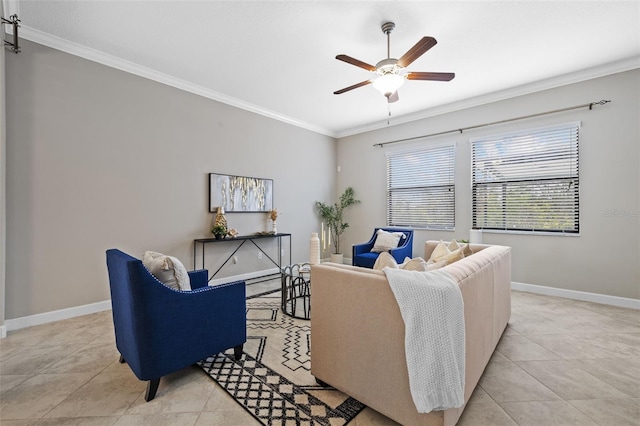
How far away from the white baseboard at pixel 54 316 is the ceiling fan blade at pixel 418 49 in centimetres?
407

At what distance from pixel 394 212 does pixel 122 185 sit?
440 cm

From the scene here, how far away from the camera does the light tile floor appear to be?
160 cm

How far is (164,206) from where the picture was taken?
382cm

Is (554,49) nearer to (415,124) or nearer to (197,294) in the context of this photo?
(415,124)

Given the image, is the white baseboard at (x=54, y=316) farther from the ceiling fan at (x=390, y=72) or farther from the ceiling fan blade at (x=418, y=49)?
the ceiling fan blade at (x=418, y=49)

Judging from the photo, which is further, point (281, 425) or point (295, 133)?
point (295, 133)

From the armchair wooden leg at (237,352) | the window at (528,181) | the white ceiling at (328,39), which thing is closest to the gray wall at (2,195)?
the white ceiling at (328,39)

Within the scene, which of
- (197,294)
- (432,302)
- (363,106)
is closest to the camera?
(432,302)

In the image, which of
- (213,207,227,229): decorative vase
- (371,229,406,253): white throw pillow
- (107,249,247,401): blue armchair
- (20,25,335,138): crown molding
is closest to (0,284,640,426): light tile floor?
(107,249,247,401): blue armchair

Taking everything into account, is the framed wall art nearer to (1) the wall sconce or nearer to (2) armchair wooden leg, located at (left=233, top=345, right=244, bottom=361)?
(1) the wall sconce

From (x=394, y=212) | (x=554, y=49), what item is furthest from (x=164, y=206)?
(x=554, y=49)

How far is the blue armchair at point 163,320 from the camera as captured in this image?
1686 millimetres

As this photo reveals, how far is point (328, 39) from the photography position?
9.76 ft

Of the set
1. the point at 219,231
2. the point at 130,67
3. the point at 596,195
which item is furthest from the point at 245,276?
the point at 596,195
